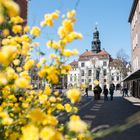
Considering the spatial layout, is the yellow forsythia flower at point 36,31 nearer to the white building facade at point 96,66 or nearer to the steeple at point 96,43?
the steeple at point 96,43

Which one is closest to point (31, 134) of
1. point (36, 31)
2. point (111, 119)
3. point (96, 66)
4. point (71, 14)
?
point (71, 14)

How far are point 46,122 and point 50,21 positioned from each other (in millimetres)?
1244

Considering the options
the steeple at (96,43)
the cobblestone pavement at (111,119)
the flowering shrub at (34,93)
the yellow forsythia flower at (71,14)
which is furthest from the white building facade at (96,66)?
the yellow forsythia flower at (71,14)

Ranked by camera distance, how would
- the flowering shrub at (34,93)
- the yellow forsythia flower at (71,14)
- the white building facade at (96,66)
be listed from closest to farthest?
the flowering shrub at (34,93) → the yellow forsythia flower at (71,14) → the white building facade at (96,66)

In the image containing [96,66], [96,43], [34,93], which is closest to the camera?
[34,93]

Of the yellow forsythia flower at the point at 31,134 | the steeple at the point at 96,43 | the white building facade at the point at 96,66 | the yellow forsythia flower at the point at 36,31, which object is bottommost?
the yellow forsythia flower at the point at 31,134

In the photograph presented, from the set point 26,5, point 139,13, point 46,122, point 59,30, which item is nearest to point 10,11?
point 46,122

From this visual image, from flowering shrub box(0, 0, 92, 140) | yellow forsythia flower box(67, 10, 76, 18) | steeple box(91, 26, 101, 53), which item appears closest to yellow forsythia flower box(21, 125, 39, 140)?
flowering shrub box(0, 0, 92, 140)

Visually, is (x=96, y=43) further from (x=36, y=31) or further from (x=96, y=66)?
(x=36, y=31)

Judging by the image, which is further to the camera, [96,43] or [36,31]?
[96,43]

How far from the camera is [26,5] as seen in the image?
4297 cm

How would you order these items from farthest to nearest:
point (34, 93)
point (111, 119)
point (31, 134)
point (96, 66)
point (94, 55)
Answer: point (94, 55) → point (96, 66) → point (111, 119) → point (34, 93) → point (31, 134)

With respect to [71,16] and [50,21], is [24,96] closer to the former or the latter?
[50,21]

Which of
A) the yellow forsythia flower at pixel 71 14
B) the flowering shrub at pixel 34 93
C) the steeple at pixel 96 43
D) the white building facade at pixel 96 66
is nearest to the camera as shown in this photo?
the flowering shrub at pixel 34 93
